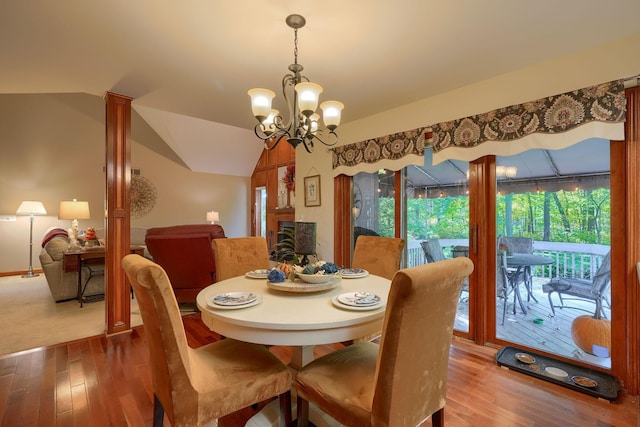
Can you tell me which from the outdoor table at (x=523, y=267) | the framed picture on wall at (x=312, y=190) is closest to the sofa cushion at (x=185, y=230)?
the framed picture on wall at (x=312, y=190)

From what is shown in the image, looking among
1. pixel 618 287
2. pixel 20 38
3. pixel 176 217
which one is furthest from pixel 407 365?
pixel 176 217

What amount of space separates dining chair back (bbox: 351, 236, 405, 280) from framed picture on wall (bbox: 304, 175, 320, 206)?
5.11ft

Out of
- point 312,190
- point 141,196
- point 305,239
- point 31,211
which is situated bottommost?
point 305,239

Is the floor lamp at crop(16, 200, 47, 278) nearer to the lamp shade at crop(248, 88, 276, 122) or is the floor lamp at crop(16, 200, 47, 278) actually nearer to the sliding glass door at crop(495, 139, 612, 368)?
the lamp shade at crop(248, 88, 276, 122)

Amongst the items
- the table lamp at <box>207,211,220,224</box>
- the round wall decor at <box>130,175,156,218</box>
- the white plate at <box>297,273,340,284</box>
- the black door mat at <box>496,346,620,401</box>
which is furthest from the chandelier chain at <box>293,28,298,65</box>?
the round wall decor at <box>130,175,156,218</box>

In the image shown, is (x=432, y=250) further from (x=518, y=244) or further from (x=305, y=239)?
(x=305, y=239)

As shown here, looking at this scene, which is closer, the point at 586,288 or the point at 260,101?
the point at 260,101

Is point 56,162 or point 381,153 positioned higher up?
point 56,162

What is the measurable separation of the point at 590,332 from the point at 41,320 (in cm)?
516

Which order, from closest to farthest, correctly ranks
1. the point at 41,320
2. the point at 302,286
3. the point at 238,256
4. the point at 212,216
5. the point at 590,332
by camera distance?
the point at 302,286 < the point at 590,332 < the point at 238,256 < the point at 41,320 < the point at 212,216

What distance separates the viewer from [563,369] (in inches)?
82.2

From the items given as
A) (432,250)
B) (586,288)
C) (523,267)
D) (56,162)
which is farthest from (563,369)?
(56,162)

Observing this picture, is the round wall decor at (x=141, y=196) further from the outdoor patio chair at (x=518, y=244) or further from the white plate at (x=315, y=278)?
the outdoor patio chair at (x=518, y=244)

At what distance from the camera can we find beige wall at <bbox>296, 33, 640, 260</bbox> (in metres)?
1.94
